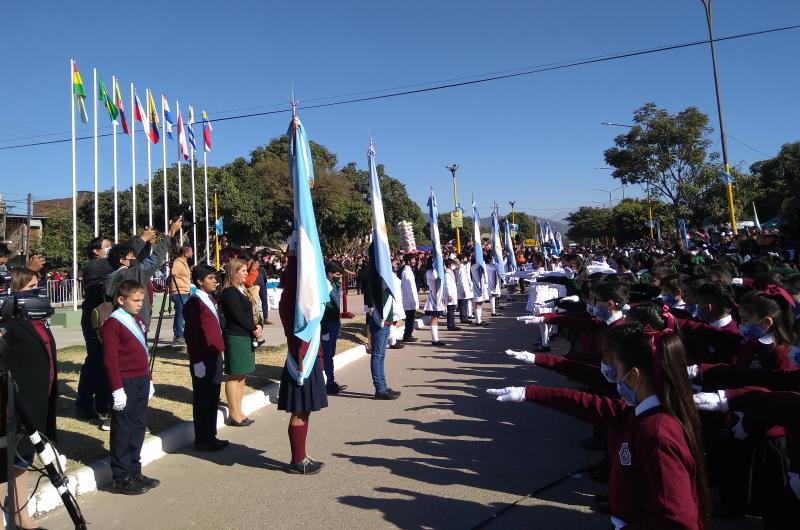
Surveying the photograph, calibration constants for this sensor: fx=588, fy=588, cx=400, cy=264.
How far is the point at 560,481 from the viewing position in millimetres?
4801

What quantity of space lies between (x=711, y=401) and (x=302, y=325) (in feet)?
11.0

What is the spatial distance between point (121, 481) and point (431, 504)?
8.31 ft

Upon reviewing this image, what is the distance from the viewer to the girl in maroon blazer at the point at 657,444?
2248mm

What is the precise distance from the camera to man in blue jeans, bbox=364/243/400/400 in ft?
25.5

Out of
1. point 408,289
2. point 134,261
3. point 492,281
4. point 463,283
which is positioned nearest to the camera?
point 134,261

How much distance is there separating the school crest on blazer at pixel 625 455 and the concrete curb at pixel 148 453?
14.0 ft

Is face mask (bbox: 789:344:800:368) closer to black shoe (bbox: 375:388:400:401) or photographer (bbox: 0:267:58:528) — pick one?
photographer (bbox: 0:267:58:528)

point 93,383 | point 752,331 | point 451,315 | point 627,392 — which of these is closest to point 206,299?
point 93,383

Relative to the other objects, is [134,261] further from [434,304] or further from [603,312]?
[434,304]

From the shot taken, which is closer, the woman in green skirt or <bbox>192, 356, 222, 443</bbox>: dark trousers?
<bbox>192, 356, 222, 443</bbox>: dark trousers

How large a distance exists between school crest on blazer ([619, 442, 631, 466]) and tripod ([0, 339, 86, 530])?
9.88ft

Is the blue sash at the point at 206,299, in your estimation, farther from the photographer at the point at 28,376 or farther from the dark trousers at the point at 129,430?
the photographer at the point at 28,376

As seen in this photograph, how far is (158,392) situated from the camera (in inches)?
304

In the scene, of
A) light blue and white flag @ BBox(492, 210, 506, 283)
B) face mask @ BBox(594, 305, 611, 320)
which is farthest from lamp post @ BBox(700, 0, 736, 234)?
face mask @ BBox(594, 305, 611, 320)
